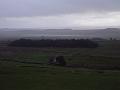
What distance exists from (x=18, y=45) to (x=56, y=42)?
43.9ft

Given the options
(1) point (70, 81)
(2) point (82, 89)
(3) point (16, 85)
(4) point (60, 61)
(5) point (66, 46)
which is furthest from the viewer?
(5) point (66, 46)

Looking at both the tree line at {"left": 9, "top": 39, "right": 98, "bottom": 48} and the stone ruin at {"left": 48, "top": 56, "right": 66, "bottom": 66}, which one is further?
the tree line at {"left": 9, "top": 39, "right": 98, "bottom": 48}

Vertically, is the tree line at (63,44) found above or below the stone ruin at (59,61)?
above

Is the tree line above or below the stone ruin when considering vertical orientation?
above

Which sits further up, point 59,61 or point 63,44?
point 63,44

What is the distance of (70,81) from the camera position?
2694 cm

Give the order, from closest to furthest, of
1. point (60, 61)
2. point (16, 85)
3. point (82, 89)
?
point (82, 89)
point (16, 85)
point (60, 61)

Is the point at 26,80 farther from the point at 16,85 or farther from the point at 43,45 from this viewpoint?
the point at 43,45

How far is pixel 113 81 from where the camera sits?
27.1 metres

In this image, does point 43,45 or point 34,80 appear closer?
point 34,80

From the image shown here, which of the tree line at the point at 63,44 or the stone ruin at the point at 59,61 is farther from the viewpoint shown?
the tree line at the point at 63,44

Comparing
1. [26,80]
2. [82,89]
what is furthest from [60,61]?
[82,89]

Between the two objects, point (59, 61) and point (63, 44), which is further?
point (63, 44)

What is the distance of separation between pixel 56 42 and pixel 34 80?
240 feet
